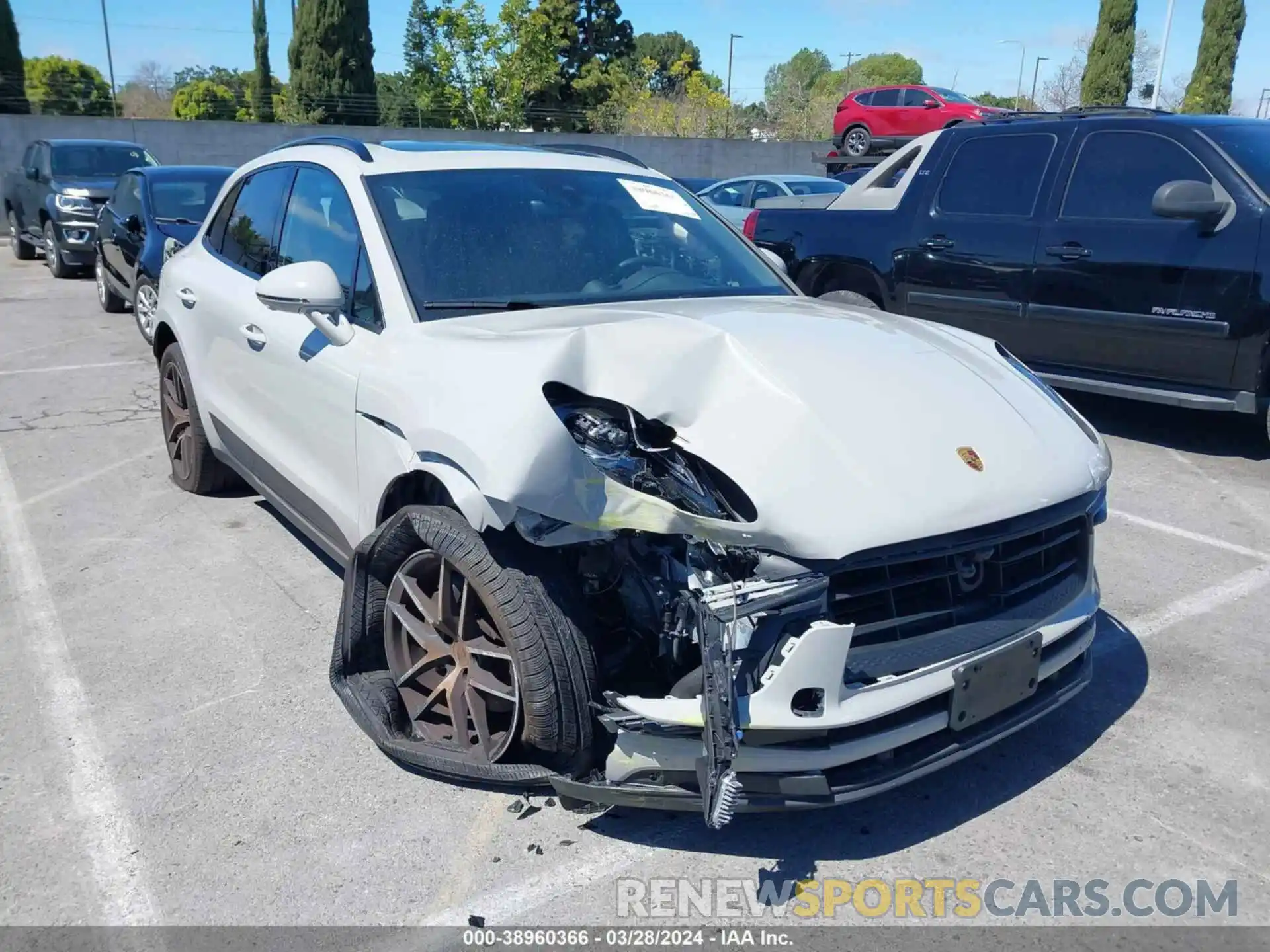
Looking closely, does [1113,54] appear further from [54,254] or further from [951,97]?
[54,254]

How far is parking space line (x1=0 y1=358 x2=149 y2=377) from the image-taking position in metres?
8.74

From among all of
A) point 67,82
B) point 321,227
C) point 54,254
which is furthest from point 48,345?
point 67,82

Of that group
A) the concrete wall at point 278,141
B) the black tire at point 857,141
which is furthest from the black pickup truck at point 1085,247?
the black tire at point 857,141

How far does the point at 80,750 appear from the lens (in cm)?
324

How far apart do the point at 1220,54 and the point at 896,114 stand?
93.9ft

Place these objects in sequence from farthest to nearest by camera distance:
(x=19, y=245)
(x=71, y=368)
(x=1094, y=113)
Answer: (x=19, y=245), (x=71, y=368), (x=1094, y=113)

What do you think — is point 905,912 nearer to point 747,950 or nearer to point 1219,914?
point 747,950

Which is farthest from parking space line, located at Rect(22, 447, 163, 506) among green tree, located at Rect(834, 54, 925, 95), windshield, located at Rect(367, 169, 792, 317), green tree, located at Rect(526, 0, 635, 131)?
green tree, located at Rect(834, 54, 925, 95)

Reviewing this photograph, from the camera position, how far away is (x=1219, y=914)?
259 centimetres

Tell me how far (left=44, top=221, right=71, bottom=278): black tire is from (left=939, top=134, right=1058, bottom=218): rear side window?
40.9 feet

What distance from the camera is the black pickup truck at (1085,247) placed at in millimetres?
6039

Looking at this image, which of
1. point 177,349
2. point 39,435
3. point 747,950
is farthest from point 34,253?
point 747,950

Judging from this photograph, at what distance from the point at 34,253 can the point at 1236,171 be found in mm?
17929

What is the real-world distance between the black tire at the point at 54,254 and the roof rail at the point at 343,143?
1196 centimetres
